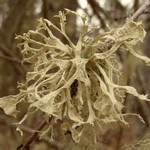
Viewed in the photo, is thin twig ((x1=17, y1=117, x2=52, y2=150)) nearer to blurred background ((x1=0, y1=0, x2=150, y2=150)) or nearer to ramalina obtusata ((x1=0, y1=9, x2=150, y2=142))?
ramalina obtusata ((x1=0, y1=9, x2=150, y2=142))

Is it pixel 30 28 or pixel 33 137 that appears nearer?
pixel 33 137

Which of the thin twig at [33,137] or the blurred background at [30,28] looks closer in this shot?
the thin twig at [33,137]

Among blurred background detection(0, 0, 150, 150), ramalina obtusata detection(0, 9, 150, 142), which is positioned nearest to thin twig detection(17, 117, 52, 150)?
ramalina obtusata detection(0, 9, 150, 142)

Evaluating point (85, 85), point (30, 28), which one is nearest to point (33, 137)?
point (85, 85)

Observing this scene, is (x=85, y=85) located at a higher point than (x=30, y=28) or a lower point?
lower

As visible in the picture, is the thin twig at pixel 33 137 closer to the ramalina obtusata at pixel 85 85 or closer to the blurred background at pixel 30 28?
the ramalina obtusata at pixel 85 85

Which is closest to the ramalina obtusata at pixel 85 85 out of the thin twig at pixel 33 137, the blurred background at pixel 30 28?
the thin twig at pixel 33 137

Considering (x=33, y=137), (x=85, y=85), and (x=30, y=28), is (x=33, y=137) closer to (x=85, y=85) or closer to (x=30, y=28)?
(x=85, y=85)

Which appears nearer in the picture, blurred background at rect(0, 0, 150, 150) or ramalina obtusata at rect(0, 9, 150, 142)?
ramalina obtusata at rect(0, 9, 150, 142)

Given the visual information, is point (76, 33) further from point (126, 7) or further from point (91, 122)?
point (91, 122)

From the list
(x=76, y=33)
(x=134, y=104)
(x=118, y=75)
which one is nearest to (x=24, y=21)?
(x=76, y=33)
